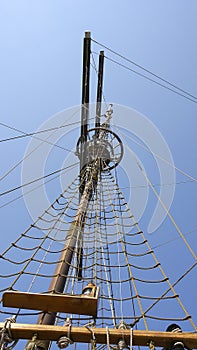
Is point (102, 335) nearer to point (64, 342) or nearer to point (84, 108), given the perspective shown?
point (64, 342)

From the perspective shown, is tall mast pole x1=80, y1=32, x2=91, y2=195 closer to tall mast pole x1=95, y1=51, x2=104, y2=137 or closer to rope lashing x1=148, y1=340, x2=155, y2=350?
tall mast pole x1=95, y1=51, x2=104, y2=137

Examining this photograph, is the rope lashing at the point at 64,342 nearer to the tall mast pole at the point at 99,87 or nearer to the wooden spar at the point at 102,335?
the wooden spar at the point at 102,335

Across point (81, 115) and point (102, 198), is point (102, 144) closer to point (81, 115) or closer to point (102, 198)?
point (81, 115)

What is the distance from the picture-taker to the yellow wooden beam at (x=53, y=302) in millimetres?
1875

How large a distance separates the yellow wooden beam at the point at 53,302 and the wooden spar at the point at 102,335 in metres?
0.15

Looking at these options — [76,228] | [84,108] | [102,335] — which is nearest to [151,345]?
[102,335]

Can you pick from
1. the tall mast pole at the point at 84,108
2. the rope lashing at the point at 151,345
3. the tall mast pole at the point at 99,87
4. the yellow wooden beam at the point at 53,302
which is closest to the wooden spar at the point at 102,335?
the rope lashing at the point at 151,345

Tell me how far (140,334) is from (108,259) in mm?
3197

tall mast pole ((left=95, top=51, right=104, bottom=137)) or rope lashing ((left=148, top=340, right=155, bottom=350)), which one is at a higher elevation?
tall mast pole ((left=95, top=51, right=104, bottom=137))

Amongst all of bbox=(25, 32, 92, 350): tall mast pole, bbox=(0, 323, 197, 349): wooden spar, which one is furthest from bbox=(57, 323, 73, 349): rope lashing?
bbox=(25, 32, 92, 350): tall mast pole

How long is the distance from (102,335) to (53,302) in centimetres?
33

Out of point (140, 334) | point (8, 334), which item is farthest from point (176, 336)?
point (8, 334)

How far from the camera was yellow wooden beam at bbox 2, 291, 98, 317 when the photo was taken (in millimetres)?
1875

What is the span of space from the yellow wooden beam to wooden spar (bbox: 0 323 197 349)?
0.15 metres
